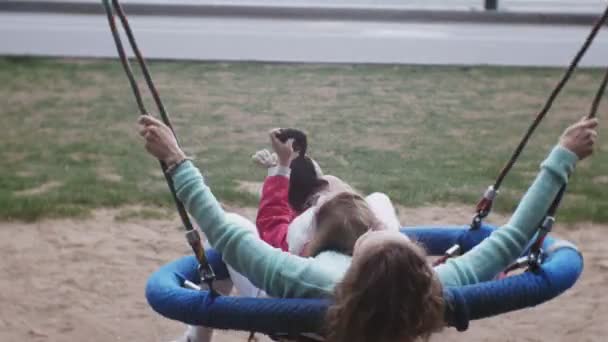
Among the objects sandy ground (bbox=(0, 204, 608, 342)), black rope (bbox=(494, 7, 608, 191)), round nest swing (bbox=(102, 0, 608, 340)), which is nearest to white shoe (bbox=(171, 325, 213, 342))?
sandy ground (bbox=(0, 204, 608, 342))

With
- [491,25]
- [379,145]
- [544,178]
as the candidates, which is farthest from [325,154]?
[491,25]

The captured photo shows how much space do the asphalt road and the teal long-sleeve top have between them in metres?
5.16

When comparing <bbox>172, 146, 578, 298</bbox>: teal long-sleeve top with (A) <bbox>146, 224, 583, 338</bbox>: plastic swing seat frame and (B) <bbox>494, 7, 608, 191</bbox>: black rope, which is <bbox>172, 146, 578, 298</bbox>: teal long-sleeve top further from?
(B) <bbox>494, 7, 608, 191</bbox>: black rope

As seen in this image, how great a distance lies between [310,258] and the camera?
155cm

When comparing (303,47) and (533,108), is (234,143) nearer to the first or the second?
(533,108)

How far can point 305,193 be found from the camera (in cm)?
199

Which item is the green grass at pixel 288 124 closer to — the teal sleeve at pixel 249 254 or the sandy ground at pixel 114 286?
the sandy ground at pixel 114 286

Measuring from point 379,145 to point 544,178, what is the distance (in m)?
3.06

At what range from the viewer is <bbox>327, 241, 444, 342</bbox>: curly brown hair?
1.31 meters

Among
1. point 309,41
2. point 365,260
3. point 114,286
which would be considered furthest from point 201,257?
point 309,41

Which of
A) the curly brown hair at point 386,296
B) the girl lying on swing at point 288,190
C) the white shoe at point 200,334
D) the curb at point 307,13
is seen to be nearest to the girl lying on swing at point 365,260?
the curly brown hair at point 386,296

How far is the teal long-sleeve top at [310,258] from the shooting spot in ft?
4.83

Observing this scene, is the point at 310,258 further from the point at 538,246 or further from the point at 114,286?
the point at 114,286

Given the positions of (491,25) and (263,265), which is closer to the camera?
(263,265)
